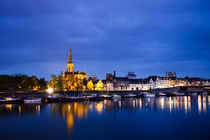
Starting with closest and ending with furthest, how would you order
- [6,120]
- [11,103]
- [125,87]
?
1. [6,120]
2. [11,103]
3. [125,87]

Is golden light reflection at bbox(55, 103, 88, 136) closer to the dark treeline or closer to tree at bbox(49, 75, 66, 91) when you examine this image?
the dark treeline

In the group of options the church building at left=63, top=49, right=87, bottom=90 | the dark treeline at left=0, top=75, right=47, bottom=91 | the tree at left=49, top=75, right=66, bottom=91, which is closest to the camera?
the dark treeline at left=0, top=75, right=47, bottom=91

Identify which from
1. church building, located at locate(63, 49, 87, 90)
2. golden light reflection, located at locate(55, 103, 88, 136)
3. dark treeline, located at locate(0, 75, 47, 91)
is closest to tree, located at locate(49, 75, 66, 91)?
dark treeline, located at locate(0, 75, 47, 91)

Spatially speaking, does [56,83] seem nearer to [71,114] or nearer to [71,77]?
[71,77]

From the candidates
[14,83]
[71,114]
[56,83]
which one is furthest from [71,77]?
[71,114]

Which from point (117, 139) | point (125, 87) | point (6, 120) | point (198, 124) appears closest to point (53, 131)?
point (117, 139)

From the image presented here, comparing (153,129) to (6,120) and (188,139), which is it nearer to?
(188,139)

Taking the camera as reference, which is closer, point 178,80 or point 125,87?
point 125,87

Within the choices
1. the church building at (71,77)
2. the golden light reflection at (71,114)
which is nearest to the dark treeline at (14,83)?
the church building at (71,77)

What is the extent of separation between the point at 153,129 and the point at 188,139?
18.6 ft

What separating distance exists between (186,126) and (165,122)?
370cm

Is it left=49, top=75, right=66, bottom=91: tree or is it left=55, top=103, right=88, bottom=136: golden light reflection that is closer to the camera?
left=55, top=103, right=88, bottom=136: golden light reflection

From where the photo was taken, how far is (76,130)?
93.4 feet

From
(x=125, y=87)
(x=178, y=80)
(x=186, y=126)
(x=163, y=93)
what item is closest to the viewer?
(x=186, y=126)
